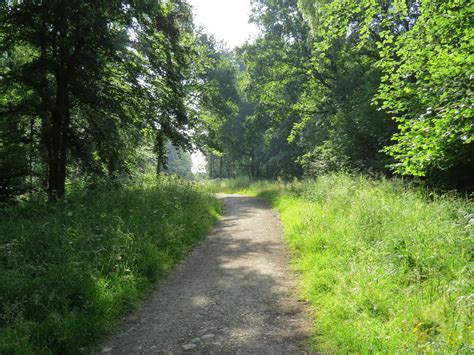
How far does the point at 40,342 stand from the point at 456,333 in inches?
172

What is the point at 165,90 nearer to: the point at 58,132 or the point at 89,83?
the point at 89,83

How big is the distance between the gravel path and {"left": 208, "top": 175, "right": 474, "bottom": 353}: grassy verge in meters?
0.37

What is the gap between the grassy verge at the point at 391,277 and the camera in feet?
11.3

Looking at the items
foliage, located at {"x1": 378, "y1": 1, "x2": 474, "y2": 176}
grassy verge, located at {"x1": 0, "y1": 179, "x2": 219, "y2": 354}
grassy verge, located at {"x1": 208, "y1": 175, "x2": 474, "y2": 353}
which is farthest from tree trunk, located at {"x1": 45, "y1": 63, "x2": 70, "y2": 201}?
foliage, located at {"x1": 378, "y1": 1, "x2": 474, "y2": 176}

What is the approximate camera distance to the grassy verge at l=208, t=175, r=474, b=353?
3436 mm

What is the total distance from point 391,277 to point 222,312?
247cm

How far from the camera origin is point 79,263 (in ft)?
17.4

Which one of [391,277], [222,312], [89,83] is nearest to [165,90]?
[89,83]

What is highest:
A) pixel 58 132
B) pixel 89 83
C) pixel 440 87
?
pixel 89 83

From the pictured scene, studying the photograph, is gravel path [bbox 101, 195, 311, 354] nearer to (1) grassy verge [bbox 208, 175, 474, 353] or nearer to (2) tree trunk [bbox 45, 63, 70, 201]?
(1) grassy verge [bbox 208, 175, 474, 353]

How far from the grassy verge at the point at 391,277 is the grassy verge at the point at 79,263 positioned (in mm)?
2905

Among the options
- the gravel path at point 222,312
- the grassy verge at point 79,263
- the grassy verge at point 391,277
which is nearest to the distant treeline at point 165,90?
the grassy verge at point 391,277

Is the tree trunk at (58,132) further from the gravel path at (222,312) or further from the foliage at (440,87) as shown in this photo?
the foliage at (440,87)

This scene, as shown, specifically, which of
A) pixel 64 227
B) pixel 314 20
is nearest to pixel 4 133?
pixel 64 227
